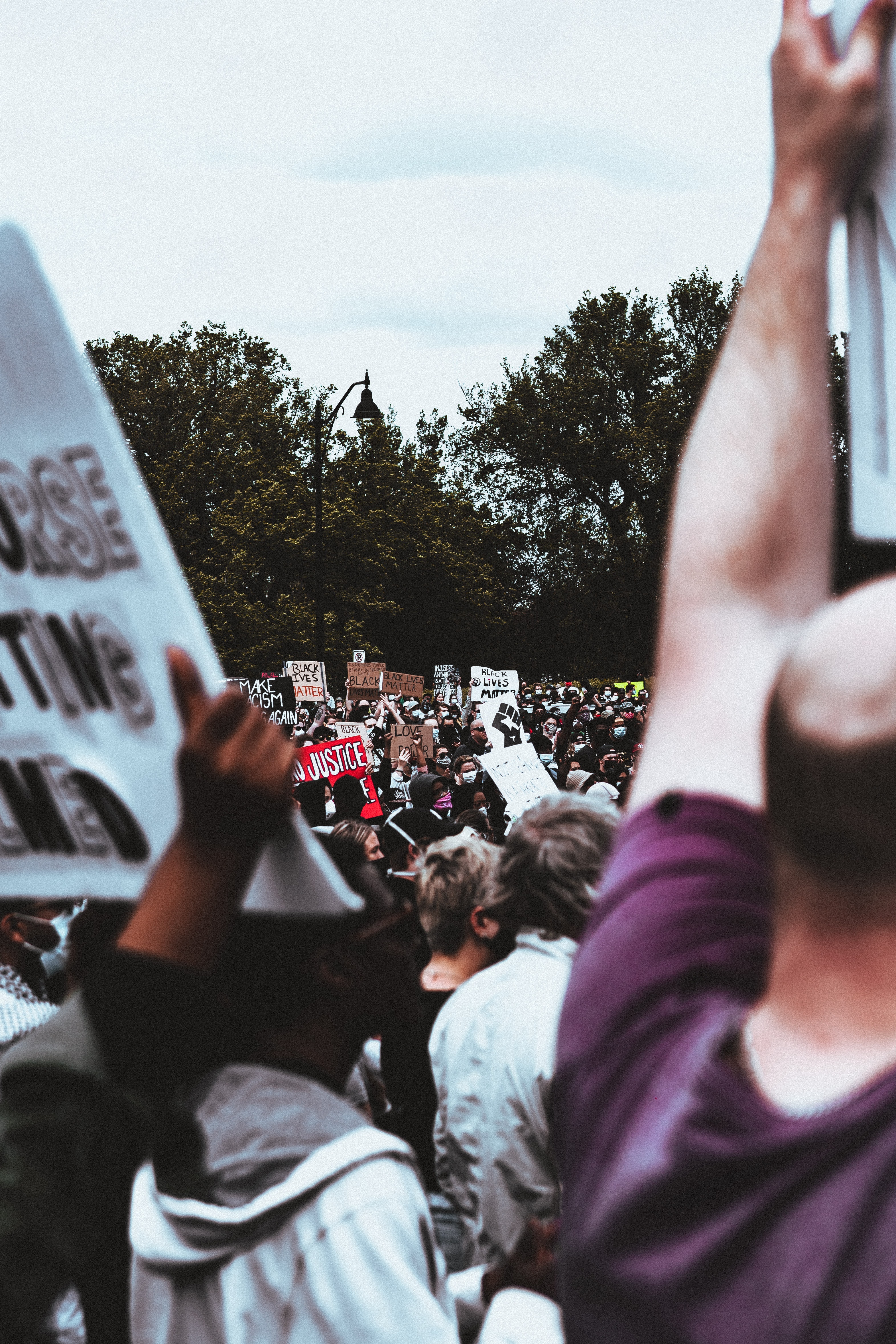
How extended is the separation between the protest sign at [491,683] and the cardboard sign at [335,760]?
7.29 meters

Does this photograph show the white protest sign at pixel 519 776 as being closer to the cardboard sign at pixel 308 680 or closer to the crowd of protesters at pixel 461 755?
the crowd of protesters at pixel 461 755

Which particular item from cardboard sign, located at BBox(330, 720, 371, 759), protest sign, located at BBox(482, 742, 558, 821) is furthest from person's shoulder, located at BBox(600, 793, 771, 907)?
cardboard sign, located at BBox(330, 720, 371, 759)

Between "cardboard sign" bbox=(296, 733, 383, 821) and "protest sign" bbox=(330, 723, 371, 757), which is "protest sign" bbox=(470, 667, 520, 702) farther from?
"cardboard sign" bbox=(296, 733, 383, 821)

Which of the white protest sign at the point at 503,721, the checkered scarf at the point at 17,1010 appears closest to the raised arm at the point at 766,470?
the checkered scarf at the point at 17,1010

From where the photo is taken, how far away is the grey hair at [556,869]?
3.36m

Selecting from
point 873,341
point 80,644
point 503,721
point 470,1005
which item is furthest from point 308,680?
point 873,341

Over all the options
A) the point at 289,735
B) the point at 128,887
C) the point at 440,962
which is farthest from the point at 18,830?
the point at 289,735

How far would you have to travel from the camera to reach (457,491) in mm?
51688

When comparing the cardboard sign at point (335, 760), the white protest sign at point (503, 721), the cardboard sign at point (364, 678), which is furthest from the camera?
the cardboard sign at point (364, 678)

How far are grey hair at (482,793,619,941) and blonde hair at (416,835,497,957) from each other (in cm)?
62

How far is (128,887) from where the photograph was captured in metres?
1.58

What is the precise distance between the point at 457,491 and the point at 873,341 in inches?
1996

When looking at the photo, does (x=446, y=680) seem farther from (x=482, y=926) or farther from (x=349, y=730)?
(x=482, y=926)

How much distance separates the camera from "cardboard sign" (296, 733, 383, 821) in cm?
1237
